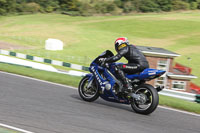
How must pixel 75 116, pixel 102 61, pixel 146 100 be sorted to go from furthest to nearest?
pixel 102 61, pixel 146 100, pixel 75 116

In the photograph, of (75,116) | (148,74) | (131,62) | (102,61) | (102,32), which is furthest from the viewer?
(102,32)

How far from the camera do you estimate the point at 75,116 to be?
7.09 meters

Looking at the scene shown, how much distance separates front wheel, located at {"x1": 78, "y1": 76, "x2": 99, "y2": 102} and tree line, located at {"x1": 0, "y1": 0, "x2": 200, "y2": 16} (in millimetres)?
77377

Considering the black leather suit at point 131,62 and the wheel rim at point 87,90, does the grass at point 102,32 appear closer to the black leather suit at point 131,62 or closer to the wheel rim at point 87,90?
the wheel rim at point 87,90

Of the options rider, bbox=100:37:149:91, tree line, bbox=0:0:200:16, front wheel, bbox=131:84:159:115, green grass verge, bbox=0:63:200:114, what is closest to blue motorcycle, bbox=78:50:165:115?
front wheel, bbox=131:84:159:115

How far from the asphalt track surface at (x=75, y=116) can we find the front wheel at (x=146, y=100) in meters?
0.17

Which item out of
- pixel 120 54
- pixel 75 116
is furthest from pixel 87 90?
pixel 75 116

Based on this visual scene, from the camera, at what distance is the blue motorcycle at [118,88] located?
754 centimetres

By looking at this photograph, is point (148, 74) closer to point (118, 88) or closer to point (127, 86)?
point (127, 86)

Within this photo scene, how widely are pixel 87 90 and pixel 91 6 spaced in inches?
3296

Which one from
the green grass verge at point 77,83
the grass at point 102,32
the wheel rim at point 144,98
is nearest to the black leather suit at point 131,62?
the wheel rim at point 144,98

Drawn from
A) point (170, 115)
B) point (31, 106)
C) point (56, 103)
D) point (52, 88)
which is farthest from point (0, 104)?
point (170, 115)

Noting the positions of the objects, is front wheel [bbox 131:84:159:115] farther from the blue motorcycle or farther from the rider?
the rider

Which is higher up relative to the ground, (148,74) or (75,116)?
(148,74)
